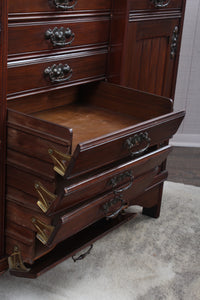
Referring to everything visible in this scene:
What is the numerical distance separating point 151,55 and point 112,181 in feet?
2.39

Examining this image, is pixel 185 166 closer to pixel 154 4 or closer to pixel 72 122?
pixel 154 4

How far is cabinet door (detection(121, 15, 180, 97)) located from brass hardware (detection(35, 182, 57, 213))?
663 millimetres

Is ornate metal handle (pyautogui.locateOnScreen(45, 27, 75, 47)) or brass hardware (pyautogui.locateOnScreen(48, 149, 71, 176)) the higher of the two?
ornate metal handle (pyautogui.locateOnScreen(45, 27, 75, 47))

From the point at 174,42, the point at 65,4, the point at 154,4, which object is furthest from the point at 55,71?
the point at 174,42

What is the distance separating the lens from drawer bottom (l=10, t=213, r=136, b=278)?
5.67 feet

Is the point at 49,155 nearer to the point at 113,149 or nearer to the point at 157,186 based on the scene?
the point at 113,149

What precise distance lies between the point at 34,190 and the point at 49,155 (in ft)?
0.58

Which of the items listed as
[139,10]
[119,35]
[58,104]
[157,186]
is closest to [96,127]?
[58,104]

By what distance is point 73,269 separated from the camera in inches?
77.4

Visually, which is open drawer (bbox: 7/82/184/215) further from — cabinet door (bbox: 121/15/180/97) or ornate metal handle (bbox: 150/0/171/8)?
ornate metal handle (bbox: 150/0/171/8)

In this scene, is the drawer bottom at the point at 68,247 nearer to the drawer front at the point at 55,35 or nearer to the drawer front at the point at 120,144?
the drawer front at the point at 120,144

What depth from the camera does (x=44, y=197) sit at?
5.00ft

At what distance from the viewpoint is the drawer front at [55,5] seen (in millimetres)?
1514

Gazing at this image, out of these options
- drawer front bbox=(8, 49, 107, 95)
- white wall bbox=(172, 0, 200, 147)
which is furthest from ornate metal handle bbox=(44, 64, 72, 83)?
white wall bbox=(172, 0, 200, 147)
